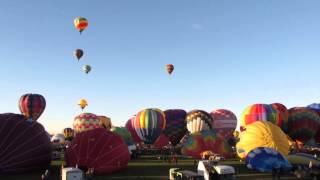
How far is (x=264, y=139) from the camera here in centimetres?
3234

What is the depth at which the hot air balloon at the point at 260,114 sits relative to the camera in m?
46.7

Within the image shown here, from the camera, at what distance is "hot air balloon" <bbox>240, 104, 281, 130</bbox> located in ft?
153

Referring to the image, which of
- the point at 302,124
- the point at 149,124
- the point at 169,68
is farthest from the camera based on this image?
the point at 169,68

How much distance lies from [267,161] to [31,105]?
1422 inches

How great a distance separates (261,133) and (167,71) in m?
29.8

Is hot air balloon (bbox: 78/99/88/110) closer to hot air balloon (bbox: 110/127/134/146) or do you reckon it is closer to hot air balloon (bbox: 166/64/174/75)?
hot air balloon (bbox: 110/127/134/146)

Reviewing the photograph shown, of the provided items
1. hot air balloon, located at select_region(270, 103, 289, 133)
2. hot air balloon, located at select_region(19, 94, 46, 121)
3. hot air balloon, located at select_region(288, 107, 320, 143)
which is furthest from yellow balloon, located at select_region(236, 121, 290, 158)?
hot air balloon, located at select_region(19, 94, 46, 121)

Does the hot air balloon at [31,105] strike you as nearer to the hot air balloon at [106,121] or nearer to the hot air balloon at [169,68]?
the hot air balloon at [106,121]

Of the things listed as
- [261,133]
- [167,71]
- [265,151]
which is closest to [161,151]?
[167,71]

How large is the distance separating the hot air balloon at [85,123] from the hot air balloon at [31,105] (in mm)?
5490

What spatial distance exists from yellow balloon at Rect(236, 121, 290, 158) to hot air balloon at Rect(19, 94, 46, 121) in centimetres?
3131

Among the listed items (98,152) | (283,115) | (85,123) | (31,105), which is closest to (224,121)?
(283,115)

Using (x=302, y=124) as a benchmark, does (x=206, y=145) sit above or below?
below

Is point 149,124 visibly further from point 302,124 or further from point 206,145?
point 302,124
